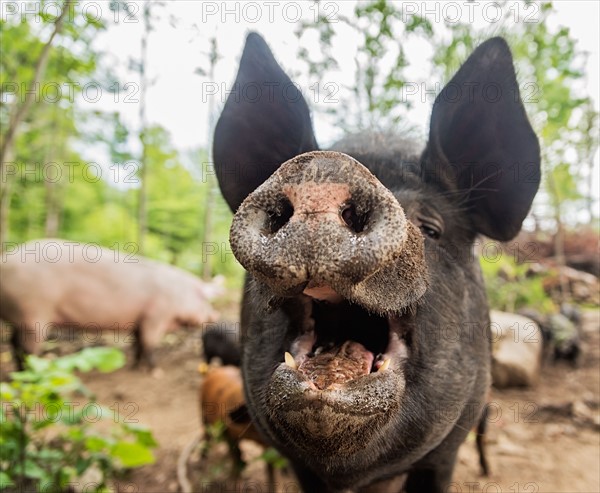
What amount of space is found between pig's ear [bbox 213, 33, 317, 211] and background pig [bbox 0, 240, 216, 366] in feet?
19.6

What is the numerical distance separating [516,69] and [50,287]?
7.21 m

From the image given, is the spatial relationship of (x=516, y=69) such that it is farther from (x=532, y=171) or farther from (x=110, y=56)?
(x=110, y=56)

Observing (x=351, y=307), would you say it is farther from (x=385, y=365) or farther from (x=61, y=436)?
(x=61, y=436)

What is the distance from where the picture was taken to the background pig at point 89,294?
23.7 ft

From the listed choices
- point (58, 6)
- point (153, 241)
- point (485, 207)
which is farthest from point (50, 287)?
point (153, 241)

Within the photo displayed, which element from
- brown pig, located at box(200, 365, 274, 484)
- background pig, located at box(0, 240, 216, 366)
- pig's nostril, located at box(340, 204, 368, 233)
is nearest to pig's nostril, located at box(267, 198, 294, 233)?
pig's nostril, located at box(340, 204, 368, 233)

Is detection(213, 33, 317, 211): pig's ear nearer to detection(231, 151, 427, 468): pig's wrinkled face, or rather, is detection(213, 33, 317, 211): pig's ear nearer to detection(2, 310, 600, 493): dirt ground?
detection(231, 151, 427, 468): pig's wrinkled face

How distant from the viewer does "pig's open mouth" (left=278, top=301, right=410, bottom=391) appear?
1.60 meters

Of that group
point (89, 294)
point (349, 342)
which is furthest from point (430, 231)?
point (89, 294)

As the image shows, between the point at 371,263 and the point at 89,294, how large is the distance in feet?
25.0

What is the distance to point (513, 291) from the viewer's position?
8.91 metres

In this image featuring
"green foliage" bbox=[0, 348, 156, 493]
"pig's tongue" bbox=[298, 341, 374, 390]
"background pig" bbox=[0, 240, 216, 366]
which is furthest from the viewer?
"background pig" bbox=[0, 240, 216, 366]

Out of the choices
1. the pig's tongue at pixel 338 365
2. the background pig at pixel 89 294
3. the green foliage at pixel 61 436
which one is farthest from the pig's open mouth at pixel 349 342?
the background pig at pixel 89 294

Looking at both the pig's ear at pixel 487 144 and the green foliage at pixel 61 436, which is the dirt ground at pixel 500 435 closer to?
the green foliage at pixel 61 436
